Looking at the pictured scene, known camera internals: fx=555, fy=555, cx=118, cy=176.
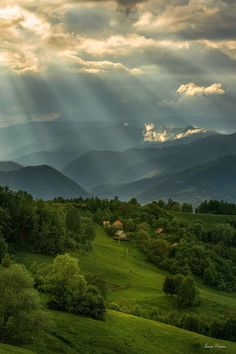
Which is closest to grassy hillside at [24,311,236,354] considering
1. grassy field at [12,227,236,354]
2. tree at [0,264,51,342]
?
grassy field at [12,227,236,354]

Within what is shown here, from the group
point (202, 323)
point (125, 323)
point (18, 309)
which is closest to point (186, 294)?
point (202, 323)

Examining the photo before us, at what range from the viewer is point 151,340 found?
80.2 m

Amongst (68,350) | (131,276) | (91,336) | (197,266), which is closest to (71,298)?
(91,336)

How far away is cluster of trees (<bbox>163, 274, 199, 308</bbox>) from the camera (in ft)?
407

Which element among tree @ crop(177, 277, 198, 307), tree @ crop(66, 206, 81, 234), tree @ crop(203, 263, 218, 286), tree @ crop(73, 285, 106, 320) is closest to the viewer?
tree @ crop(73, 285, 106, 320)

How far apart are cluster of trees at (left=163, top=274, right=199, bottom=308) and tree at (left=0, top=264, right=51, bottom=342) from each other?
224 feet

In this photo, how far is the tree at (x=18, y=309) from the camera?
57281mm

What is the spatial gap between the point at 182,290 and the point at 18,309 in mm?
72213

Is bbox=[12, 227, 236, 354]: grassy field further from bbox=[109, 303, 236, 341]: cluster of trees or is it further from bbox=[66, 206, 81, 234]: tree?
bbox=[66, 206, 81, 234]: tree

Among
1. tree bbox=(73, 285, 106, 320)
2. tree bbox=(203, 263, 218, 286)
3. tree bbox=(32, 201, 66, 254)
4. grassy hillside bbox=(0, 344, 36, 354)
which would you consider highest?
tree bbox=(32, 201, 66, 254)

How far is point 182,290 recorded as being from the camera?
124m

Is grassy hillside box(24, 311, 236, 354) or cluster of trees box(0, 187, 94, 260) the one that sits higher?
cluster of trees box(0, 187, 94, 260)

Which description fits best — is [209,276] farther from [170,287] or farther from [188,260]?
[170,287]

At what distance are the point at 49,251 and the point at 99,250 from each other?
113 ft
